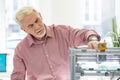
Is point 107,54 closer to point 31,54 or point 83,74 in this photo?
point 83,74

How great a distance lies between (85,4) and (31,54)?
1187 mm

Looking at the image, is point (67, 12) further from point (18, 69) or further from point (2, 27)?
point (18, 69)

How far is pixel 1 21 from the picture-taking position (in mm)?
2643

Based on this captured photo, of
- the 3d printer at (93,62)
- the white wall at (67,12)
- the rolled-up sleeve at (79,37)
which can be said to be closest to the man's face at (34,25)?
the rolled-up sleeve at (79,37)

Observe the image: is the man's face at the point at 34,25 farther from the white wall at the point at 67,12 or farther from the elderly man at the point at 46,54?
the white wall at the point at 67,12

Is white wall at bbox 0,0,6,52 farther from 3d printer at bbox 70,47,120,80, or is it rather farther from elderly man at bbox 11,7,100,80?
3d printer at bbox 70,47,120,80

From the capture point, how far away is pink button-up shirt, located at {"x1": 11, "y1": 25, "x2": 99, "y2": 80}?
169 centimetres

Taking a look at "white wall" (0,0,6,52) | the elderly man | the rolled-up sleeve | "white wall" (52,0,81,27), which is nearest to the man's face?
the elderly man

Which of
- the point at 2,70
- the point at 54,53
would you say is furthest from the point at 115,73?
the point at 2,70

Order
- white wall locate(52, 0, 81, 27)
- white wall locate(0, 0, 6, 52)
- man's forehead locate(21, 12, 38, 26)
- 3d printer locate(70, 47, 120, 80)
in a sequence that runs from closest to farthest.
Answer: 3d printer locate(70, 47, 120, 80) < man's forehead locate(21, 12, 38, 26) < white wall locate(52, 0, 81, 27) < white wall locate(0, 0, 6, 52)

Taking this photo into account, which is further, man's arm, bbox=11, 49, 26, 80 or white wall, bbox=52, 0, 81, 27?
white wall, bbox=52, 0, 81, 27

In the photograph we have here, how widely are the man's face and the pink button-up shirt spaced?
0.07m

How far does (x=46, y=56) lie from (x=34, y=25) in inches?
9.5

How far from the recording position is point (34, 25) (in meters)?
1.61
